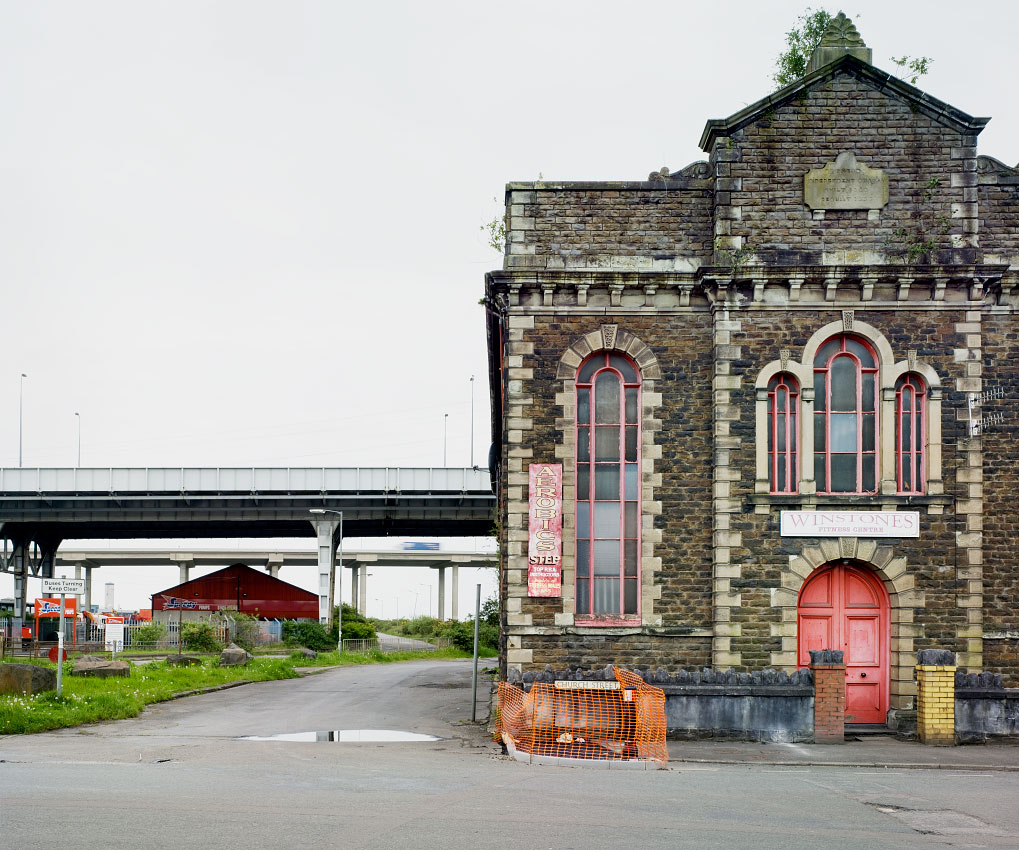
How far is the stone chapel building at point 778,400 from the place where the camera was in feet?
68.1

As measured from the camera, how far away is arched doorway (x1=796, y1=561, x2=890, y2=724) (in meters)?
21.0

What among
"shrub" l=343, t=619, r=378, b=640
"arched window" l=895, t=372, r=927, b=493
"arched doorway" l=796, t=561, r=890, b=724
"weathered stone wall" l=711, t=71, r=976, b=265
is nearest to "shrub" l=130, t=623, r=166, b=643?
"shrub" l=343, t=619, r=378, b=640

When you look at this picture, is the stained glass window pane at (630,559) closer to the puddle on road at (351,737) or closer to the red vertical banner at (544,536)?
the red vertical banner at (544,536)

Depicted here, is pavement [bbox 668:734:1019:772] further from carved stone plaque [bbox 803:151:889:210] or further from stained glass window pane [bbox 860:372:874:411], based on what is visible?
carved stone plaque [bbox 803:151:889:210]

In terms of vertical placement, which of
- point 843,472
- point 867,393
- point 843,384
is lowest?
point 843,472

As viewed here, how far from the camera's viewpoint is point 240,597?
239 feet

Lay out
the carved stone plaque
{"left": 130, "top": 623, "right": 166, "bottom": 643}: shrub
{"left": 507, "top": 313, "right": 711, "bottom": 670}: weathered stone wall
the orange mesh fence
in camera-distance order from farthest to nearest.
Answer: {"left": 130, "top": 623, "right": 166, "bottom": 643}: shrub, the carved stone plaque, {"left": 507, "top": 313, "right": 711, "bottom": 670}: weathered stone wall, the orange mesh fence

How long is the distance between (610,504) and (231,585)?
55106 mm

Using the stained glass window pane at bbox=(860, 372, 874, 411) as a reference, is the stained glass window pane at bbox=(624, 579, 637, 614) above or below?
below

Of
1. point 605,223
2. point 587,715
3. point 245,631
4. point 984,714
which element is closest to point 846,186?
point 605,223

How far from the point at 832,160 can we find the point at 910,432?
475 centimetres

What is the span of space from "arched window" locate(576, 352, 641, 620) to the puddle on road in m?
3.49

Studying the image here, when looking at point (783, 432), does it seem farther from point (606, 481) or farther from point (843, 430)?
point (606, 481)

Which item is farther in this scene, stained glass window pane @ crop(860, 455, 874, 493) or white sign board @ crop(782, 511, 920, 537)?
stained glass window pane @ crop(860, 455, 874, 493)
